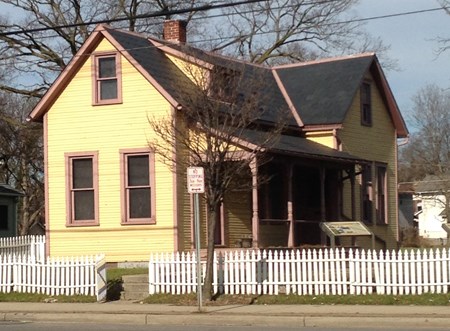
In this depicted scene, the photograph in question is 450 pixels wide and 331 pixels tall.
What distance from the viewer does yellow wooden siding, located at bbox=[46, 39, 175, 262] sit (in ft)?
80.1

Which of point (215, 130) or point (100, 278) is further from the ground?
point (215, 130)

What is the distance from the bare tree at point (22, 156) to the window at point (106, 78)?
1745cm

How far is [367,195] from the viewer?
3180cm

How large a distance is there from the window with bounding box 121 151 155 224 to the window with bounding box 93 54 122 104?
1797 mm

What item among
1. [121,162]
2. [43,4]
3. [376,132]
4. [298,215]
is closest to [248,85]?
[121,162]

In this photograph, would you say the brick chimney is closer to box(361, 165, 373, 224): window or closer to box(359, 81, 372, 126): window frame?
box(359, 81, 372, 126): window frame

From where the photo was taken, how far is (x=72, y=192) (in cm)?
2550

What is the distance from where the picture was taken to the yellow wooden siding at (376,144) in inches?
1201

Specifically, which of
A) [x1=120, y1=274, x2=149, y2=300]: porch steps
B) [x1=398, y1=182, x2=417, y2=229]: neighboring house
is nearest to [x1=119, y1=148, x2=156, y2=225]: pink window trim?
[x1=120, y1=274, x2=149, y2=300]: porch steps

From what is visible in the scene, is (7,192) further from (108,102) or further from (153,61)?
(153,61)

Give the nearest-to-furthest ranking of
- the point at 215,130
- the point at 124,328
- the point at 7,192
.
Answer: the point at 124,328 < the point at 215,130 < the point at 7,192

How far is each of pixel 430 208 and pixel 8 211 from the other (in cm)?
5070

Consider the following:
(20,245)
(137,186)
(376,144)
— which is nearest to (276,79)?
(376,144)

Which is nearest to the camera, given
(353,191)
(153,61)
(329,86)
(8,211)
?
(153,61)
